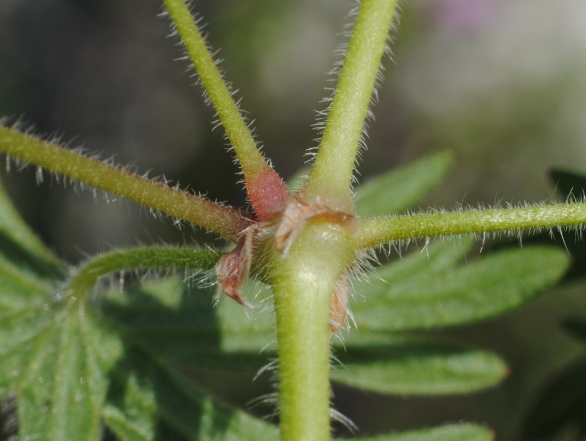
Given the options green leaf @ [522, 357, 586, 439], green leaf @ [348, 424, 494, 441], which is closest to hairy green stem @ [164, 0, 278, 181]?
green leaf @ [348, 424, 494, 441]

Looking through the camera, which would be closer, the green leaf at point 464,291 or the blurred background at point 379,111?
the green leaf at point 464,291

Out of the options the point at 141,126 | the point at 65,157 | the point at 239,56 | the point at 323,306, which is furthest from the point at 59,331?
the point at 141,126

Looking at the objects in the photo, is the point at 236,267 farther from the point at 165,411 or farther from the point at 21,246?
the point at 21,246

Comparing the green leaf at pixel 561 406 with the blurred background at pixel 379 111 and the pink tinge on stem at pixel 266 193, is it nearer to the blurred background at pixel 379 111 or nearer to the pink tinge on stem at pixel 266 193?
the pink tinge on stem at pixel 266 193

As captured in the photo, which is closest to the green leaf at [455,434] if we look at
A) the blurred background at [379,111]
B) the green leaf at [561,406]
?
the green leaf at [561,406]

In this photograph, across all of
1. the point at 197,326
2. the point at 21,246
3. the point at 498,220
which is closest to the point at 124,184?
the point at 498,220
